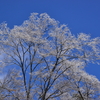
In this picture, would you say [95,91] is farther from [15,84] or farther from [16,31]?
[16,31]

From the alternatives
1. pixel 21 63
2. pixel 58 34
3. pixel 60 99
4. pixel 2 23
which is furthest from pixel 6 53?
pixel 60 99

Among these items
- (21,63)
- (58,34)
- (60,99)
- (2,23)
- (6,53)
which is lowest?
(60,99)

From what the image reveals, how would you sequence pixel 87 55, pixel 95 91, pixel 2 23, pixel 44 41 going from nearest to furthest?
pixel 87 55 < pixel 44 41 < pixel 2 23 < pixel 95 91

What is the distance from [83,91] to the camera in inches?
661

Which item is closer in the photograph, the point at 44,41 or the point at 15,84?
the point at 44,41

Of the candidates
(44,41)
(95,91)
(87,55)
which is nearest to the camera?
(87,55)

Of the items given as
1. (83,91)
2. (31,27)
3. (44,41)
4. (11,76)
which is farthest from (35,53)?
(83,91)

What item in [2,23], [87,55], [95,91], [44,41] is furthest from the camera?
[95,91]

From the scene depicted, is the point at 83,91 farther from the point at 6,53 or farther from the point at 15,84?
the point at 6,53

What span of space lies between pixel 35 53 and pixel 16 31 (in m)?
2.65

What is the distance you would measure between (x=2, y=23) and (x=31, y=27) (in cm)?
272

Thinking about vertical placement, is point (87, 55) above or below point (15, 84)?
above

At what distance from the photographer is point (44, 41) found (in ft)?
43.5

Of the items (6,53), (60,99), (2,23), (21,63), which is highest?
(2,23)
